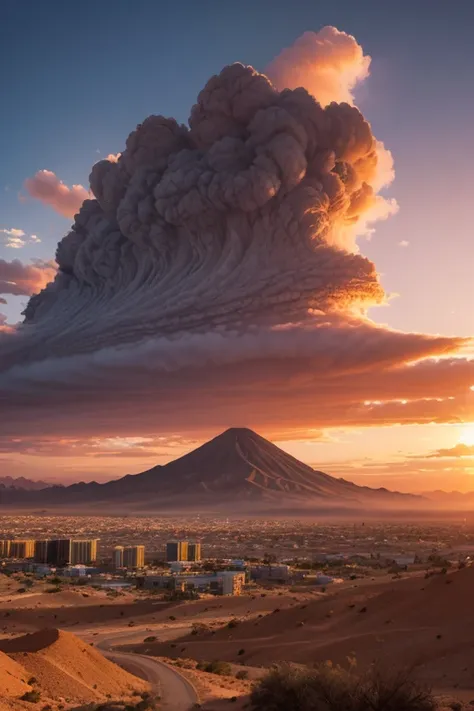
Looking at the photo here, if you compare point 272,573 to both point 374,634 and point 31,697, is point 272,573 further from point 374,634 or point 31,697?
point 31,697

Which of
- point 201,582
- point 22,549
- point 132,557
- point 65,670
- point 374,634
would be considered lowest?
point 201,582

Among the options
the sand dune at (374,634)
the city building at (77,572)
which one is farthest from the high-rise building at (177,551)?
the sand dune at (374,634)

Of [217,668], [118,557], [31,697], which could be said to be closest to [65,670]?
[31,697]

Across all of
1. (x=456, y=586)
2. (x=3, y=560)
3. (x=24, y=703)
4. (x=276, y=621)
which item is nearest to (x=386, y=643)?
(x=456, y=586)

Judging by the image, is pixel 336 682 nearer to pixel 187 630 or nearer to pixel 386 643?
pixel 386 643

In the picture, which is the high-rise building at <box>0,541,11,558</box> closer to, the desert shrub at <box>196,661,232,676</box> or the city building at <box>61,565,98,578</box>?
the city building at <box>61,565,98,578</box>

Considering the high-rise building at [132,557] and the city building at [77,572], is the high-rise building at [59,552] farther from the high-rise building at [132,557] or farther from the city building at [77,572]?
the city building at [77,572]
